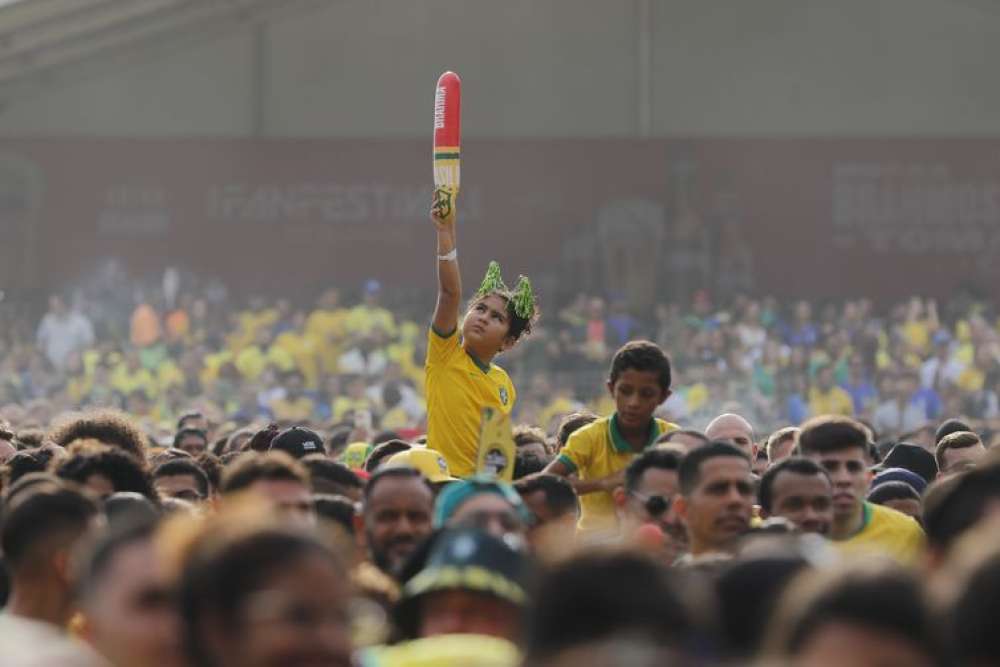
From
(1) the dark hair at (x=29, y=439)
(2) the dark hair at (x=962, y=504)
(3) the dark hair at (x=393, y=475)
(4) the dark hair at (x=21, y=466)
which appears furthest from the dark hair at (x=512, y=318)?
(2) the dark hair at (x=962, y=504)

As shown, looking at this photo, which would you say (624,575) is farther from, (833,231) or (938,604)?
(833,231)

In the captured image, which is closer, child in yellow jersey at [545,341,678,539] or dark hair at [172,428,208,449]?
child in yellow jersey at [545,341,678,539]

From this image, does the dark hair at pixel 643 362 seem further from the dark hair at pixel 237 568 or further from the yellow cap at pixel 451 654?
the dark hair at pixel 237 568

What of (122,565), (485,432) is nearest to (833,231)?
(485,432)

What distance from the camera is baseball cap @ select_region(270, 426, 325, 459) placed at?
33.3ft

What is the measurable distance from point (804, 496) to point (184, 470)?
2.91 metres

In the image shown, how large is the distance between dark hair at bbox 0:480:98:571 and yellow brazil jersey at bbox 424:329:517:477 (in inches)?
139

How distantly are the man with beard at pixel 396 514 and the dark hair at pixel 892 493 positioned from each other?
300 centimetres

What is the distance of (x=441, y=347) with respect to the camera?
927cm

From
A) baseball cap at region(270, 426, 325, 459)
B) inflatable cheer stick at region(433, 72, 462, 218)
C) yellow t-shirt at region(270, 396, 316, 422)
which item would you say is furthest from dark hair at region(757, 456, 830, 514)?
yellow t-shirt at region(270, 396, 316, 422)

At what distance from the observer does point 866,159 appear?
30.4 meters

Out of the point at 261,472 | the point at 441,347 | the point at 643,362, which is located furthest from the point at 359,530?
the point at 441,347

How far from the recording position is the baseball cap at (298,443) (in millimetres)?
10148

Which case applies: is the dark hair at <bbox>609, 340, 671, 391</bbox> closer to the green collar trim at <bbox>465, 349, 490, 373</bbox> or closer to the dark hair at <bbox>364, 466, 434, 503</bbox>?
the green collar trim at <bbox>465, 349, 490, 373</bbox>
